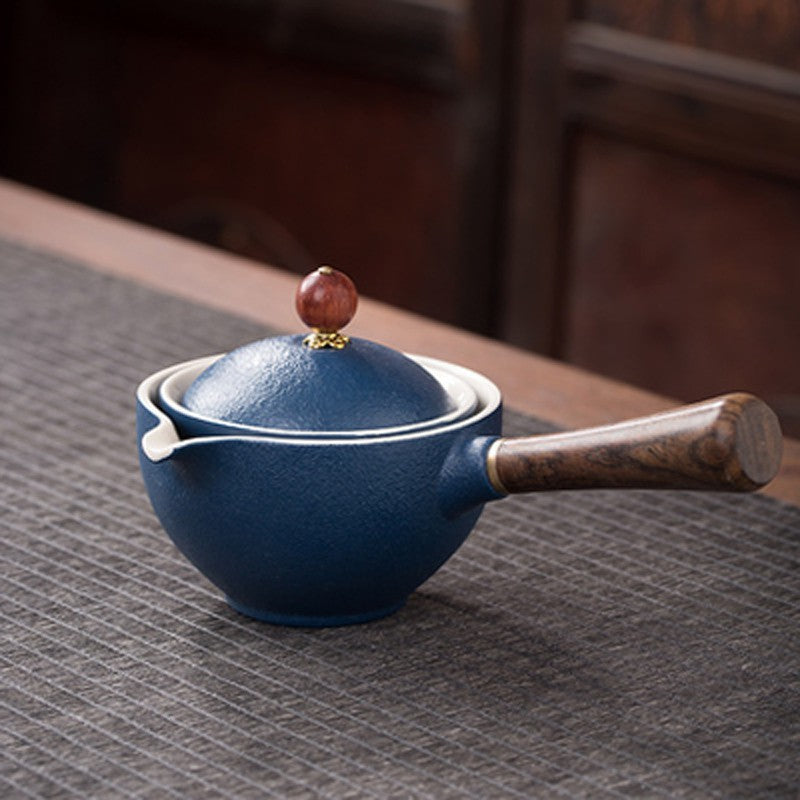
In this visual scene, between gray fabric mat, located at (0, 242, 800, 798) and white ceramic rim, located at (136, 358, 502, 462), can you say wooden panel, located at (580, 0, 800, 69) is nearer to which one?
gray fabric mat, located at (0, 242, 800, 798)

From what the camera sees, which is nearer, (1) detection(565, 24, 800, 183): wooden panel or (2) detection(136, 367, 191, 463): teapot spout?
(2) detection(136, 367, 191, 463): teapot spout

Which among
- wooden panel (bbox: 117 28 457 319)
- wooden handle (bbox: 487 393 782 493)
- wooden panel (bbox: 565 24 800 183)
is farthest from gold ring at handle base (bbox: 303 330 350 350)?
wooden panel (bbox: 117 28 457 319)

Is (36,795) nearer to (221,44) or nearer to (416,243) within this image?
(416,243)

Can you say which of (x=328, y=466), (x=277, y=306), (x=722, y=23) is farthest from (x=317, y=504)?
(x=722, y=23)

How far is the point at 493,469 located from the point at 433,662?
0.30ft

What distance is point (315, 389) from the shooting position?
2.35 ft

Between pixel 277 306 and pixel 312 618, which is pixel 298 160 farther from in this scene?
pixel 312 618

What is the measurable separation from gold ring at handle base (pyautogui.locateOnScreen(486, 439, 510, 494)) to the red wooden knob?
90 millimetres

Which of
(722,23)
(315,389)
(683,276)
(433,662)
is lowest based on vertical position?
(683,276)

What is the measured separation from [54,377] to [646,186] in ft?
4.79

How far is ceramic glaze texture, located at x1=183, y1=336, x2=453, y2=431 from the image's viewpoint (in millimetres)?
710

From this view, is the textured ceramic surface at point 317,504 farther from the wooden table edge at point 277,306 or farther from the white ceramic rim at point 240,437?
the wooden table edge at point 277,306

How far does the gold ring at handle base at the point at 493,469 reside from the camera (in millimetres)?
708

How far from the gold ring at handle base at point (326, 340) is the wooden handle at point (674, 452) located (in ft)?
0.34
